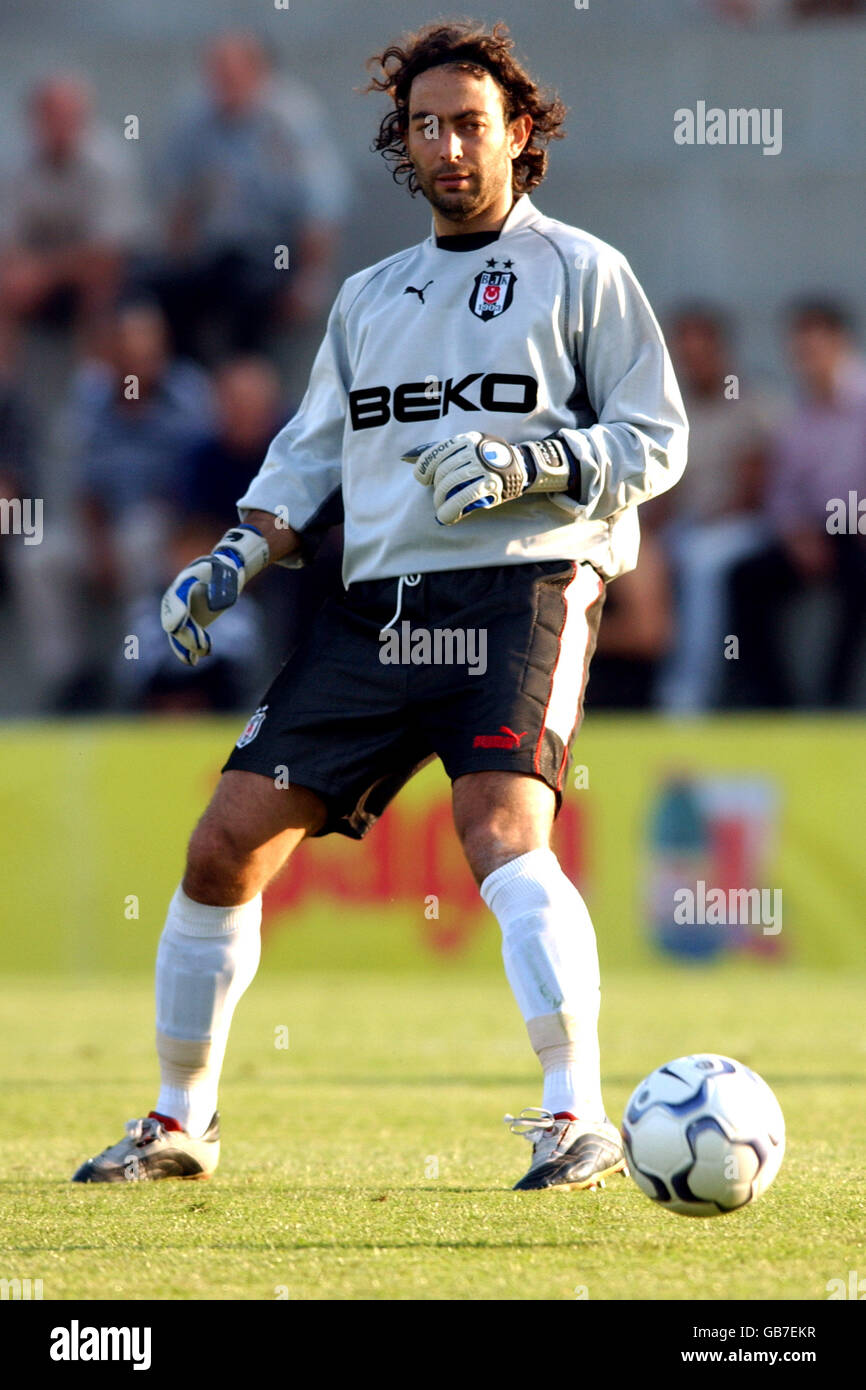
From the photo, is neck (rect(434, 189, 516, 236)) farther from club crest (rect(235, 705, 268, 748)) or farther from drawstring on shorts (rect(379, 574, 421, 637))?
club crest (rect(235, 705, 268, 748))

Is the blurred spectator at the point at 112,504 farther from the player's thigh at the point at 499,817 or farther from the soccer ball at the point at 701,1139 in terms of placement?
the soccer ball at the point at 701,1139

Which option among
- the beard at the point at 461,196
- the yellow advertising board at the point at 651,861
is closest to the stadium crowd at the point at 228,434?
the yellow advertising board at the point at 651,861

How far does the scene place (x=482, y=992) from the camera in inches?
374

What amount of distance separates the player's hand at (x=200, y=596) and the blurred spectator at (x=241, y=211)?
326 inches

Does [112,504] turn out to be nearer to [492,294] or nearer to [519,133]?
[519,133]

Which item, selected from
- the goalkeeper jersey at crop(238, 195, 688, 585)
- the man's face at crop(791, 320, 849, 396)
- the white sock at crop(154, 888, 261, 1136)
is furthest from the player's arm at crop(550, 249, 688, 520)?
the man's face at crop(791, 320, 849, 396)

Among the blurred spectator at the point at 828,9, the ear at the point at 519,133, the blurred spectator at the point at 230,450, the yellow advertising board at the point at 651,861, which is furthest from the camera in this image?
the blurred spectator at the point at 828,9

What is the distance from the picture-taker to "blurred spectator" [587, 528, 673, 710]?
35.1ft

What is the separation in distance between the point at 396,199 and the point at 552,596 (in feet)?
33.6

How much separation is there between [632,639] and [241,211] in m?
3.92

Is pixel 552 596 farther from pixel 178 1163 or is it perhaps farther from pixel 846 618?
pixel 846 618

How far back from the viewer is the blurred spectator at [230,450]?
1145cm

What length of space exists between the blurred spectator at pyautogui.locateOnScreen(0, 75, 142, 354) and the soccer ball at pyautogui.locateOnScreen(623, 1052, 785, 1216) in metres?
10.1

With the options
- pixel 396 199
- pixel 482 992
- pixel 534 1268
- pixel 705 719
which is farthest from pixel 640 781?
pixel 534 1268
